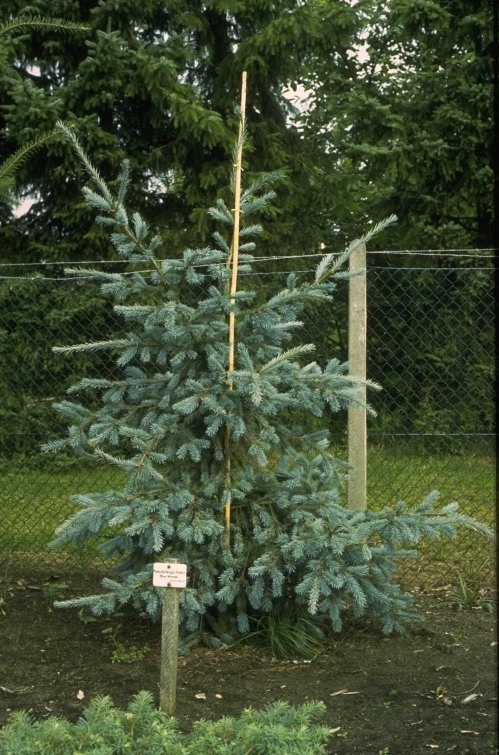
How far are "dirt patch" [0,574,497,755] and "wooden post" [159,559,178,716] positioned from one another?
0.09 meters

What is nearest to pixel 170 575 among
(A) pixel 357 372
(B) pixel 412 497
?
(A) pixel 357 372

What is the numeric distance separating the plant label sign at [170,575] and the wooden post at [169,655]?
0.03 metres

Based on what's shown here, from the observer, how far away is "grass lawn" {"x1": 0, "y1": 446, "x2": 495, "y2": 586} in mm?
6109

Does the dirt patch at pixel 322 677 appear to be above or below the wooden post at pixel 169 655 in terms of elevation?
below

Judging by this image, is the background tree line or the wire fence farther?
the background tree line

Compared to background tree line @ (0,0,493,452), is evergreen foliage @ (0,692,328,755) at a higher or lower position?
lower

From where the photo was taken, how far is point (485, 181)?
35.2 ft

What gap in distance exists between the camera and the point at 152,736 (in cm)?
318

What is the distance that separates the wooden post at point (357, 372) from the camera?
5516 millimetres

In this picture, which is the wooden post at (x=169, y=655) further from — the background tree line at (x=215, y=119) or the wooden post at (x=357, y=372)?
the background tree line at (x=215, y=119)

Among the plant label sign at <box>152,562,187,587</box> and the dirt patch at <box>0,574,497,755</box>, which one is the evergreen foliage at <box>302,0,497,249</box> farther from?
the plant label sign at <box>152,562,187,587</box>

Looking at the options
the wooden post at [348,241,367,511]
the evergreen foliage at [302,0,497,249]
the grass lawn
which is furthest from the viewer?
the evergreen foliage at [302,0,497,249]

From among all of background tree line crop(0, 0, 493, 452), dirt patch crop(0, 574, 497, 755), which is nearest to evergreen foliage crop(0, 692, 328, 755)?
dirt patch crop(0, 574, 497, 755)

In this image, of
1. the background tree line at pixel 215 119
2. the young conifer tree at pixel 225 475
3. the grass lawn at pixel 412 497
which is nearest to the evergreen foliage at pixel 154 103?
the background tree line at pixel 215 119
